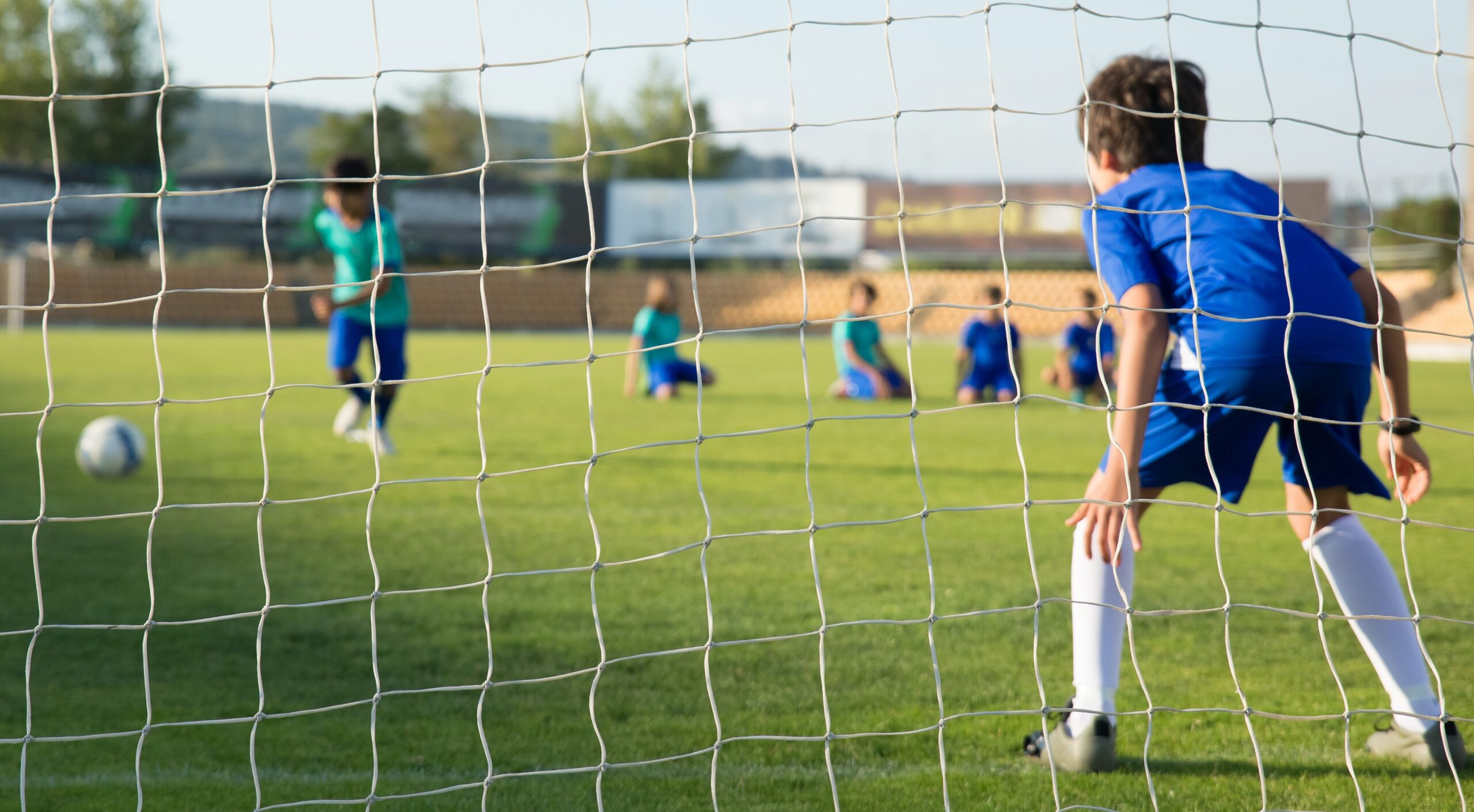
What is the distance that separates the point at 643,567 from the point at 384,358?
358 cm

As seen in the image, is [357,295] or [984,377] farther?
[984,377]

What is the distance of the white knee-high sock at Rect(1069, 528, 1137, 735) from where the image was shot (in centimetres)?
237

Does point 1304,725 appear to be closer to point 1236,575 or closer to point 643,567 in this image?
point 1236,575

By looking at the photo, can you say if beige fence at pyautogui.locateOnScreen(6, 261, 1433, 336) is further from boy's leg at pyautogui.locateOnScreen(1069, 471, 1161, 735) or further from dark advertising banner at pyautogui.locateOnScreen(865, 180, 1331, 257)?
boy's leg at pyautogui.locateOnScreen(1069, 471, 1161, 735)

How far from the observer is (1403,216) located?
3403 centimetres

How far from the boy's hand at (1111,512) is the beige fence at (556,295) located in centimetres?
2969

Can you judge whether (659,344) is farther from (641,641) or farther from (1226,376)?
(1226,376)

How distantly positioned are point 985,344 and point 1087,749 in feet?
31.6

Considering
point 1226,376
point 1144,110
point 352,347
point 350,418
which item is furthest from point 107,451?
point 1226,376

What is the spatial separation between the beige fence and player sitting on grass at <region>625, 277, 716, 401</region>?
813 inches

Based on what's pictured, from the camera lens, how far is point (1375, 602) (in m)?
2.45

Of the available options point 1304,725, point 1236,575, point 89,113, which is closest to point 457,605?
point 1304,725

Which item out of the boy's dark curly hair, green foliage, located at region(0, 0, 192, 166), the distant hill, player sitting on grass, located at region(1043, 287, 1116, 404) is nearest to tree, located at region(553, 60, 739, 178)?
the distant hill

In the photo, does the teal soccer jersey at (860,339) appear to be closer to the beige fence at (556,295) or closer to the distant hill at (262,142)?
the beige fence at (556,295)
